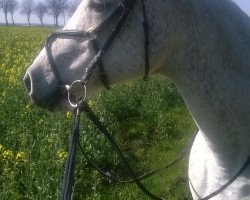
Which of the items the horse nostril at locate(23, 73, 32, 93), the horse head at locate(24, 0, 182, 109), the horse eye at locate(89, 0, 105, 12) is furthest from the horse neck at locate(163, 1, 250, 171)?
the horse nostril at locate(23, 73, 32, 93)

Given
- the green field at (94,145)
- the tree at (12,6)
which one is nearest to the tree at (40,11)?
the tree at (12,6)

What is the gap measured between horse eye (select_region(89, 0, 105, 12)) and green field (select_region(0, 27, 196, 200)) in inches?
103

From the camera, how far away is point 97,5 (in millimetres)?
2480

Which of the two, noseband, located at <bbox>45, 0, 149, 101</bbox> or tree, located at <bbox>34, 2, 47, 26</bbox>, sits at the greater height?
noseband, located at <bbox>45, 0, 149, 101</bbox>

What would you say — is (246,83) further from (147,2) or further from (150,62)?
(147,2)

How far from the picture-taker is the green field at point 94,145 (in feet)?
16.8

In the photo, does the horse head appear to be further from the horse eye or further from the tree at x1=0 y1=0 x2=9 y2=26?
the tree at x1=0 y1=0 x2=9 y2=26

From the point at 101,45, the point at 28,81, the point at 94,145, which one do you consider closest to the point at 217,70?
the point at 101,45

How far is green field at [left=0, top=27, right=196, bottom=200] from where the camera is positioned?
202 inches

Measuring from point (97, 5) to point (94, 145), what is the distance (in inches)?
164

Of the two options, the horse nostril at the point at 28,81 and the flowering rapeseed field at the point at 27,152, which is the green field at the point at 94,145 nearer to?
the flowering rapeseed field at the point at 27,152

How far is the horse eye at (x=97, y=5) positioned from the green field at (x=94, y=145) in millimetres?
2622

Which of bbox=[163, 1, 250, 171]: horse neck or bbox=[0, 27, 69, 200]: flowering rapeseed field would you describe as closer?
bbox=[163, 1, 250, 171]: horse neck

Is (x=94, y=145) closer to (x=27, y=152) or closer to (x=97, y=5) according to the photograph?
(x=27, y=152)
